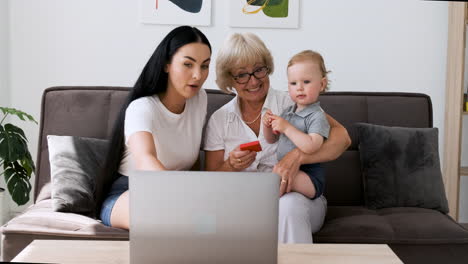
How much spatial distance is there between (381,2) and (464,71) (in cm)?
56

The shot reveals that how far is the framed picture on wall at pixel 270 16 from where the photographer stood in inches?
117

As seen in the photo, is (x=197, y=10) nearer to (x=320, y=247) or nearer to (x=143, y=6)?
(x=143, y=6)

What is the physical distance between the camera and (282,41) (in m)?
3.01

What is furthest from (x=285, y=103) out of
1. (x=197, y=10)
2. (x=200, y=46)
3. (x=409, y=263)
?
(x=197, y=10)

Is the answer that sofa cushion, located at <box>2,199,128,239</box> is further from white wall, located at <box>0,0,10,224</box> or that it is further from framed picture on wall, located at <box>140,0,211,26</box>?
framed picture on wall, located at <box>140,0,211,26</box>

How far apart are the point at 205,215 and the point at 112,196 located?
83cm

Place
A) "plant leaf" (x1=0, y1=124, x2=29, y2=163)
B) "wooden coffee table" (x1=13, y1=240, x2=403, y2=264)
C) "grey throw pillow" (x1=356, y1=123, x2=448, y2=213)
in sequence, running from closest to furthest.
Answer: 1. "wooden coffee table" (x1=13, y1=240, x2=403, y2=264)
2. "grey throw pillow" (x1=356, y1=123, x2=448, y2=213)
3. "plant leaf" (x1=0, y1=124, x2=29, y2=163)

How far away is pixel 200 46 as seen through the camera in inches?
71.1

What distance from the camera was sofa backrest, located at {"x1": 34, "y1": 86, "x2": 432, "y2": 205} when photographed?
2104mm

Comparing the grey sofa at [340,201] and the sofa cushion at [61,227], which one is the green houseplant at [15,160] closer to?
the grey sofa at [340,201]

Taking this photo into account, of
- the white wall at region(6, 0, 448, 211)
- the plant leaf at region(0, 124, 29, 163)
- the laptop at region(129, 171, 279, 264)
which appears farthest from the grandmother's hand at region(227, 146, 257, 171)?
the white wall at region(6, 0, 448, 211)

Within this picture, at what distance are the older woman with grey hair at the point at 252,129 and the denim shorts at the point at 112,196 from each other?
0.94ft

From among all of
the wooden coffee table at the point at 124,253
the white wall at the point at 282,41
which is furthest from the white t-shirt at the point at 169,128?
the white wall at the point at 282,41

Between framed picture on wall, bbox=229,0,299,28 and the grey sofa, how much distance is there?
90 centimetres
